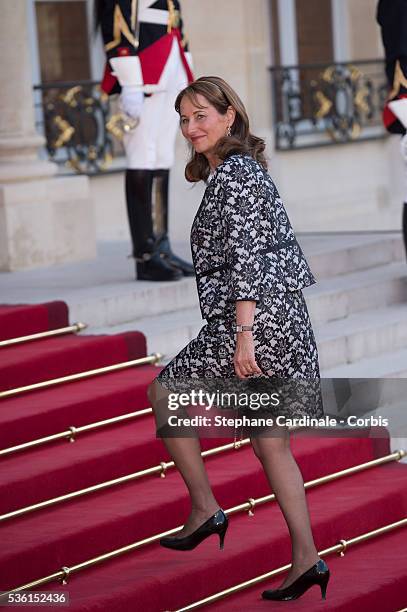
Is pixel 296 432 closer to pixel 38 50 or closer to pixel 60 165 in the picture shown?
pixel 60 165

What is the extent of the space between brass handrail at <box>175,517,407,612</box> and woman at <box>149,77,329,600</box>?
0.32 m

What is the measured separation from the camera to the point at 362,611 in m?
4.50

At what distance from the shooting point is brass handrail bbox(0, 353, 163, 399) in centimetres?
563

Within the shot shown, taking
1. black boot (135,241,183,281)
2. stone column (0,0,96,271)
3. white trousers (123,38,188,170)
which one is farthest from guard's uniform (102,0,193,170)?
stone column (0,0,96,271)

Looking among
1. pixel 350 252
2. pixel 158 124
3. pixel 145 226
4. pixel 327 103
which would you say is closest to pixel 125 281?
pixel 145 226

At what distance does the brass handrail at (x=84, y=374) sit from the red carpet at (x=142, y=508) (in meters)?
0.03

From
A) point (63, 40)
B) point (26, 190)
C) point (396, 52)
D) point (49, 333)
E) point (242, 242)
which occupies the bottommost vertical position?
point (49, 333)

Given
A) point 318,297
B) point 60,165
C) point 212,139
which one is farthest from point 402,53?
point 60,165

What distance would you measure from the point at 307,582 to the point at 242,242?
3.27 ft

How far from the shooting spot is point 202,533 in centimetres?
435

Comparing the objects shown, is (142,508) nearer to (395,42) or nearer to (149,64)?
(149,64)

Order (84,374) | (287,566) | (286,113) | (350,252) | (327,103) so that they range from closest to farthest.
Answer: (287,566), (84,374), (350,252), (286,113), (327,103)

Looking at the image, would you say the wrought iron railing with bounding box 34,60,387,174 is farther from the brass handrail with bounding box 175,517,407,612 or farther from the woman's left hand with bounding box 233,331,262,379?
the woman's left hand with bounding box 233,331,262,379

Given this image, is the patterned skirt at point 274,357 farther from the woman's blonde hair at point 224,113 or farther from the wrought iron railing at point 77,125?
the wrought iron railing at point 77,125
